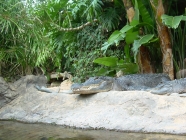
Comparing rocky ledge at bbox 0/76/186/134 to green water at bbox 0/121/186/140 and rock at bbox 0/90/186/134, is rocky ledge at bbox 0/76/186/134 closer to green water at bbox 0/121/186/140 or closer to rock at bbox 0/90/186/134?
rock at bbox 0/90/186/134

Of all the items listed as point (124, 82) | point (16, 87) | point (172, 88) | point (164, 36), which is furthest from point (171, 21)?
point (16, 87)

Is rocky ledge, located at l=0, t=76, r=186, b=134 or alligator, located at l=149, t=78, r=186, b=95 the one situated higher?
alligator, located at l=149, t=78, r=186, b=95

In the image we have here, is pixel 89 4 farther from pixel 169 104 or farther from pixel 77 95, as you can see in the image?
pixel 169 104

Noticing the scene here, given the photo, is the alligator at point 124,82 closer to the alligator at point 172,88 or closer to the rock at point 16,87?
the alligator at point 172,88

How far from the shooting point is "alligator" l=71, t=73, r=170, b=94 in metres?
4.21

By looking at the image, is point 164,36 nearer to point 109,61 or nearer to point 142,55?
point 142,55

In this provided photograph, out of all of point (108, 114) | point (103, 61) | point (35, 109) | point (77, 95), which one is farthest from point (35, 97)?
point (108, 114)

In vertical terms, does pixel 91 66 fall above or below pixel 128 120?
above

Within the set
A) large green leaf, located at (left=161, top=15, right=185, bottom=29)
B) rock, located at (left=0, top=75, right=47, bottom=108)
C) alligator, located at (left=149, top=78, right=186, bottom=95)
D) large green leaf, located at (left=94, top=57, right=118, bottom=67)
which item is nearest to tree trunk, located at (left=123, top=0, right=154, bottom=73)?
large green leaf, located at (left=94, top=57, right=118, bottom=67)

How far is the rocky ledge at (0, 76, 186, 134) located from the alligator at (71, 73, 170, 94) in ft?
0.58

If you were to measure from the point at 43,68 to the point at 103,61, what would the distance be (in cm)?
227

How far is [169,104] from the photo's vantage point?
133 inches

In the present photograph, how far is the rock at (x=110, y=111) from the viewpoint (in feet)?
10.4

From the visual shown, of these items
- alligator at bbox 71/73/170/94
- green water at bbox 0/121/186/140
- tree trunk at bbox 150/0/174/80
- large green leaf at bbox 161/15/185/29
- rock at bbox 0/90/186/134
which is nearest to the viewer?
green water at bbox 0/121/186/140
